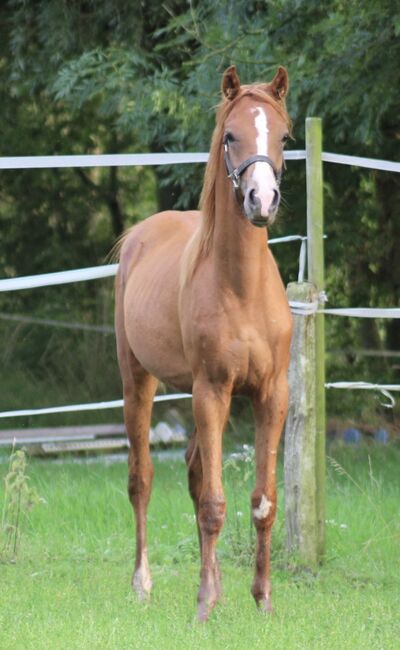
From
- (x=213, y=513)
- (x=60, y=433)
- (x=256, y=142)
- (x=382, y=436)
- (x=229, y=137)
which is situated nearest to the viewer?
(x=256, y=142)

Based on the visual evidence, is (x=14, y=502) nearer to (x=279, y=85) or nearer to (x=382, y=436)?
(x=279, y=85)

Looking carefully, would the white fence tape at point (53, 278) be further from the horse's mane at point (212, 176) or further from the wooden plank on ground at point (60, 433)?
the wooden plank on ground at point (60, 433)

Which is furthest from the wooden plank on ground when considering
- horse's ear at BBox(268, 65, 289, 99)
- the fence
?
horse's ear at BBox(268, 65, 289, 99)

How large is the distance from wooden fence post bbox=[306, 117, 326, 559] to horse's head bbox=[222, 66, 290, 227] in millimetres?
1225

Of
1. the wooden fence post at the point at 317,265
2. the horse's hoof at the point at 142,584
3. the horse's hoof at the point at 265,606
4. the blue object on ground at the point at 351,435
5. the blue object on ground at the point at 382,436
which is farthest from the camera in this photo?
the blue object on ground at the point at 351,435

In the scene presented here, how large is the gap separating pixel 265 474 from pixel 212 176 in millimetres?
1238

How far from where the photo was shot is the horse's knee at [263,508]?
5246mm

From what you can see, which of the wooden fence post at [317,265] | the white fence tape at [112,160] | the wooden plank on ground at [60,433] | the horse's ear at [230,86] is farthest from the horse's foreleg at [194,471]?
the wooden plank on ground at [60,433]

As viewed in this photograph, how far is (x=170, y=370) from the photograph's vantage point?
562 centimetres

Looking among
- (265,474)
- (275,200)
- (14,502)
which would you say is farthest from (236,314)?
(14,502)

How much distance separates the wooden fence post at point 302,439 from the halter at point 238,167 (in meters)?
1.38

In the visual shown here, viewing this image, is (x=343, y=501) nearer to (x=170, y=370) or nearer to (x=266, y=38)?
(x=170, y=370)

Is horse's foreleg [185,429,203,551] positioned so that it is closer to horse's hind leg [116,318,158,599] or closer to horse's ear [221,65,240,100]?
horse's hind leg [116,318,158,599]

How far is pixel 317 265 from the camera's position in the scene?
636 centimetres
